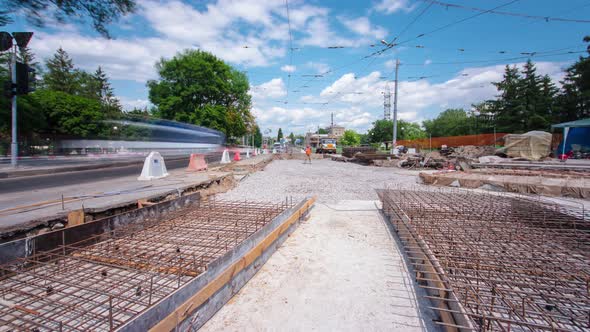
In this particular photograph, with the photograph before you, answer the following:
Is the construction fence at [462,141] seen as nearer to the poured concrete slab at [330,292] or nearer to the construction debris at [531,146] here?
the construction debris at [531,146]

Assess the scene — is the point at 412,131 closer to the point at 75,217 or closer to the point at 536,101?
the point at 536,101

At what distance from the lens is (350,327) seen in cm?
255

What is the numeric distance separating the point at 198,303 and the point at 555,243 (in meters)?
5.45

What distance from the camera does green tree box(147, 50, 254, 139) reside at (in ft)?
126

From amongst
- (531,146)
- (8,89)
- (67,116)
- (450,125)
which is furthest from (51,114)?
(450,125)

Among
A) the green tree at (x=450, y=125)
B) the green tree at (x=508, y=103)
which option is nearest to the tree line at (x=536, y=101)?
the green tree at (x=508, y=103)

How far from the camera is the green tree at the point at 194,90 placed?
38.5 m

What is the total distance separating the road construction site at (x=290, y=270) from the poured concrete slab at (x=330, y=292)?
18 millimetres

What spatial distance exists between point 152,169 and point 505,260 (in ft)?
34.6

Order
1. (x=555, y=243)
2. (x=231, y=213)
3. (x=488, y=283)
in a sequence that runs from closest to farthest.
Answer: (x=488, y=283) < (x=555, y=243) < (x=231, y=213)

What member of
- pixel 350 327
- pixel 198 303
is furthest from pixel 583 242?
pixel 198 303

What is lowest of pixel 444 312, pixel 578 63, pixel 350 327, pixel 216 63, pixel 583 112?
pixel 350 327

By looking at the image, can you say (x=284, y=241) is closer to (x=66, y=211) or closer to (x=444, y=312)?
(x=444, y=312)

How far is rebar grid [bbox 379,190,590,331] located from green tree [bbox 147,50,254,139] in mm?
36570
